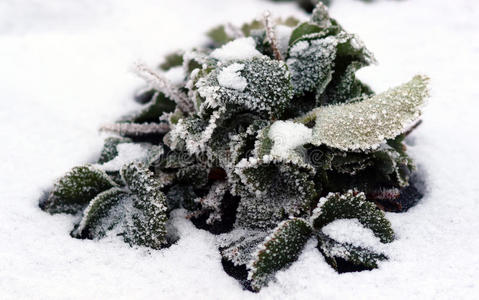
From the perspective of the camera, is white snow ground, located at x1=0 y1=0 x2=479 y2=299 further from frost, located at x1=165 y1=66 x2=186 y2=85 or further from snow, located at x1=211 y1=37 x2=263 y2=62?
snow, located at x1=211 y1=37 x2=263 y2=62

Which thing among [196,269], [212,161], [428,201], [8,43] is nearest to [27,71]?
[8,43]

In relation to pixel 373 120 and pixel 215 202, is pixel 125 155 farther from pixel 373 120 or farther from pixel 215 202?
pixel 373 120

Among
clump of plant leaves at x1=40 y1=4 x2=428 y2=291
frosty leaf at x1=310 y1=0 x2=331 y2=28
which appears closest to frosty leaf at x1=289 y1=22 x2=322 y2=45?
clump of plant leaves at x1=40 y1=4 x2=428 y2=291

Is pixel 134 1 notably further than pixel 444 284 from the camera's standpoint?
Yes

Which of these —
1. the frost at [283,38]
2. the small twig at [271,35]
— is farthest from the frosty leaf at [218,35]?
the small twig at [271,35]

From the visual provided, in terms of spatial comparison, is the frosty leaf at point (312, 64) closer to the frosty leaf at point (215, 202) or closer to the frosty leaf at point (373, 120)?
the frosty leaf at point (373, 120)

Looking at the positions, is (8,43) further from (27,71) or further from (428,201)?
(428,201)
